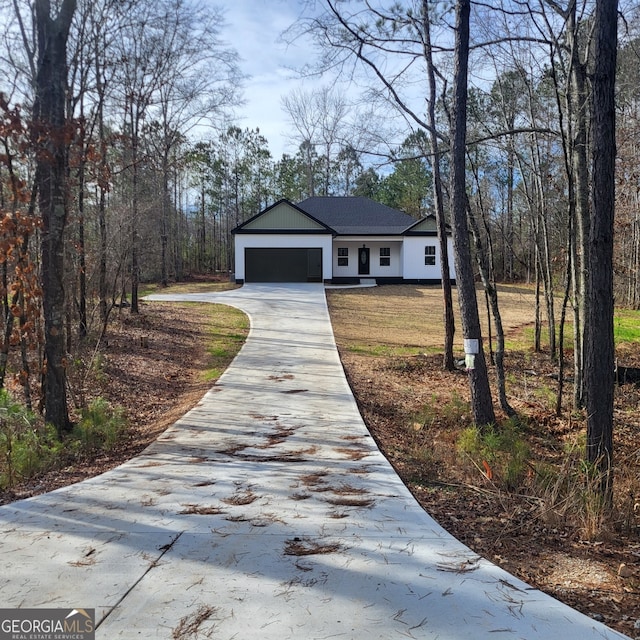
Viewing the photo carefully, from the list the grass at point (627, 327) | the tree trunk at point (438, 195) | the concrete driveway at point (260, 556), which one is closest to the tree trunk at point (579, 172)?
the tree trunk at point (438, 195)

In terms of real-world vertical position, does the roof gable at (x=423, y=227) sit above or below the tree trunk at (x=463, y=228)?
above

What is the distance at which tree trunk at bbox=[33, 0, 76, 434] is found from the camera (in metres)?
5.63

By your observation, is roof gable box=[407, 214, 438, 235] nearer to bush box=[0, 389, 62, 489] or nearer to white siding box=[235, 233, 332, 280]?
white siding box=[235, 233, 332, 280]

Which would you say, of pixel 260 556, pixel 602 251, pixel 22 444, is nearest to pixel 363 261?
pixel 22 444

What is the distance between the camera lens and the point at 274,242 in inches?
1120

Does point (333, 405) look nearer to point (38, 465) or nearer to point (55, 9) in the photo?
point (38, 465)

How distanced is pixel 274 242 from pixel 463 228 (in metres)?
22.8

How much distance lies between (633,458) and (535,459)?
1129mm

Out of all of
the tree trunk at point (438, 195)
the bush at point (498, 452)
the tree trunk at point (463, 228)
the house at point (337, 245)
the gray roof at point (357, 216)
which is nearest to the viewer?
the bush at point (498, 452)

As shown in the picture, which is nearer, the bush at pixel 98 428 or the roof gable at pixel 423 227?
the bush at pixel 98 428

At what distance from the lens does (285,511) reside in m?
3.67

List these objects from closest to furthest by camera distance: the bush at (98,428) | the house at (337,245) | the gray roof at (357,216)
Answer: the bush at (98,428) < the house at (337,245) < the gray roof at (357,216)

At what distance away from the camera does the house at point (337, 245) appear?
93.2ft

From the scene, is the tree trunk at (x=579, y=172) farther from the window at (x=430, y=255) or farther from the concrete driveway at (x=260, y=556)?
the window at (x=430, y=255)
